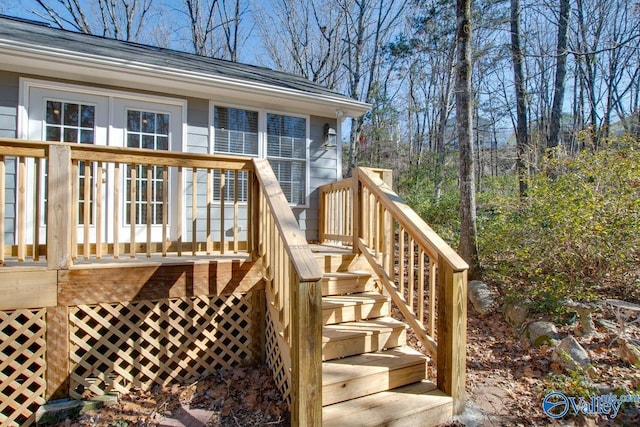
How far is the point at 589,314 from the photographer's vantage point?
3.51m

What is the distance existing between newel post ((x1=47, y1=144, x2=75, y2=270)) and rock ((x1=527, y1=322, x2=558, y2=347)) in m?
4.48

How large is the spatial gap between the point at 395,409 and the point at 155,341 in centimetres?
213

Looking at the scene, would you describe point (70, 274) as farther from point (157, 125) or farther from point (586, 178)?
point (586, 178)

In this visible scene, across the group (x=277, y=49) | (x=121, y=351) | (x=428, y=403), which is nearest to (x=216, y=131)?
(x=121, y=351)

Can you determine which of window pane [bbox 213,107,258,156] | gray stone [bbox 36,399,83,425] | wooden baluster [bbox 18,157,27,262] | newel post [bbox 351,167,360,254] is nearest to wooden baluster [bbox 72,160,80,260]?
wooden baluster [bbox 18,157,27,262]

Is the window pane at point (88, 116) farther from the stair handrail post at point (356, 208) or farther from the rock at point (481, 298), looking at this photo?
the rock at point (481, 298)

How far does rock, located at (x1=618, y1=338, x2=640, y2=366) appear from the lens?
9.77 feet

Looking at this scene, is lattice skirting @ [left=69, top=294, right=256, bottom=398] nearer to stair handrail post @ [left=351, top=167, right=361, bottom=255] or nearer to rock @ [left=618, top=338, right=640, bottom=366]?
stair handrail post @ [left=351, top=167, right=361, bottom=255]

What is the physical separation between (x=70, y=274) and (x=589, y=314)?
4861 mm

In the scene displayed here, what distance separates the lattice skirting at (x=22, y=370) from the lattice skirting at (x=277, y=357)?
5.93ft

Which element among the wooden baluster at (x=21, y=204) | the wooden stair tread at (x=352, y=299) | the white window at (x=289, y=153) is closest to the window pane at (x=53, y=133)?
the wooden baluster at (x=21, y=204)

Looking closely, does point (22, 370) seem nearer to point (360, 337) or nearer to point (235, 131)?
point (360, 337)

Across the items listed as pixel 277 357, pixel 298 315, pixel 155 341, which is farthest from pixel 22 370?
pixel 298 315

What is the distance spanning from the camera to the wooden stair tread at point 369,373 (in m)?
2.48
